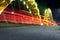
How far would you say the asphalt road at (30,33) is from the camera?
161 inches

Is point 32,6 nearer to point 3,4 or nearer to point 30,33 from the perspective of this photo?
point 3,4

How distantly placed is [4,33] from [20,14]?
28.6 inches

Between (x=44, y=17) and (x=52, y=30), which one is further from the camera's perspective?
(x=44, y=17)

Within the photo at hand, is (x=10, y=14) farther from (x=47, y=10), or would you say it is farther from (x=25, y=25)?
(x=47, y=10)

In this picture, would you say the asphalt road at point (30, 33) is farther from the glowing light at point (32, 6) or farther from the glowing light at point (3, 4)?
the glowing light at point (3, 4)

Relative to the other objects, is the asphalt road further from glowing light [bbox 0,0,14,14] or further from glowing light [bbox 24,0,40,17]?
glowing light [bbox 0,0,14,14]

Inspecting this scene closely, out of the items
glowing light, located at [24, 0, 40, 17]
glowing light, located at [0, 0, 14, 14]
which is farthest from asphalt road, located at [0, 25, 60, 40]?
glowing light, located at [0, 0, 14, 14]

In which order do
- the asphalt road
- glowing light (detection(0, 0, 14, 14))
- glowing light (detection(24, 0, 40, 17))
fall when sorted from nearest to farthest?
the asphalt road, glowing light (detection(0, 0, 14, 14)), glowing light (detection(24, 0, 40, 17))

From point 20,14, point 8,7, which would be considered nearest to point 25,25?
point 20,14

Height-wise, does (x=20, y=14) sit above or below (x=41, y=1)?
below

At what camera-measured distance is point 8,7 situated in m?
4.86

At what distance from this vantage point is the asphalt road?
410 centimetres

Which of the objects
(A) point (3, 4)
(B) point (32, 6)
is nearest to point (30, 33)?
(B) point (32, 6)

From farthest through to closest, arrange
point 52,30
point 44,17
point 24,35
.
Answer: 1. point 44,17
2. point 52,30
3. point 24,35
